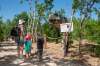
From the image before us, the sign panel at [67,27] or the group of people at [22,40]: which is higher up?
the sign panel at [67,27]

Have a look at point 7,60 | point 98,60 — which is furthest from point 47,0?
point 7,60

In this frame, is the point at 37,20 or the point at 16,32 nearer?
the point at 16,32

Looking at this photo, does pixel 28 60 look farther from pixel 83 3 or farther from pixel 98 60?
pixel 83 3

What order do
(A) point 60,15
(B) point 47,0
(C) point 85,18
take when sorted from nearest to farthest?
1. (C) point 85,18
2. (B) point 47,0
3. (A) point 60,15

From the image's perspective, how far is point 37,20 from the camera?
30.2m

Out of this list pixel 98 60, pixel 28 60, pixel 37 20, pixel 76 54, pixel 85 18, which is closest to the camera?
pixel 28 60

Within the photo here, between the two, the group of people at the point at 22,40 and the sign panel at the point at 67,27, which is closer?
the group of people at the point at 22,40

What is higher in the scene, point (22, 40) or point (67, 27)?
point (67, 27)

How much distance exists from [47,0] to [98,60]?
1335 cm

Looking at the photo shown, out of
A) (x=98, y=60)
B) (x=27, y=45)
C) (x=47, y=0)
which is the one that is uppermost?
(x=47, y=0)

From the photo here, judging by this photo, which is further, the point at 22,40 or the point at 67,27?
the point at 67,27

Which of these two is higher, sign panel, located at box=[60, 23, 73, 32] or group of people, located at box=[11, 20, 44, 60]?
sign panel, located at box=[60, 23, 73, 32]

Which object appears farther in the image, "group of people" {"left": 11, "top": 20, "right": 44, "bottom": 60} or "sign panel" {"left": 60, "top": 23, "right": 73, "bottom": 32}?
"sign panel" {"left": 60, "top": 23, "right": 73, "bottom": 32}

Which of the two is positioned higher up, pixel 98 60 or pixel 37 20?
pixel 37 20
